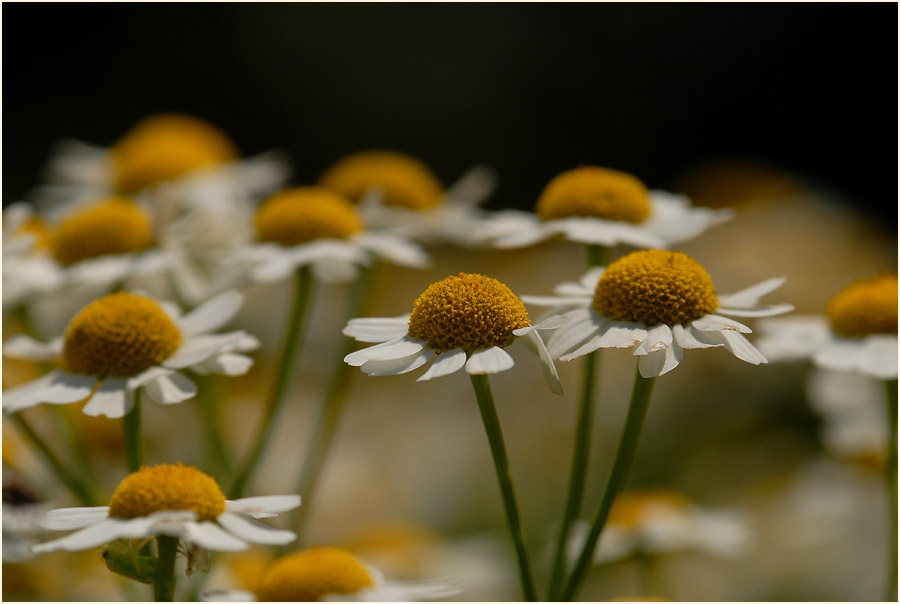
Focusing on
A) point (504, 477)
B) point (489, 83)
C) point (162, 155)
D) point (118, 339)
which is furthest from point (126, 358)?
point (489, 83)

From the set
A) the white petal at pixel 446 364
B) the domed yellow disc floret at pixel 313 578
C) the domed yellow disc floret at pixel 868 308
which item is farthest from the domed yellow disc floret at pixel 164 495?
the domed yellow disc floret at pixel 868 308

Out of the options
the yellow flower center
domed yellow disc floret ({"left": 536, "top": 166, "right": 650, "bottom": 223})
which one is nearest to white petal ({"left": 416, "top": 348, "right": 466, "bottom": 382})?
domed yellow disc floret ({"left": 536, "top": 166, "right": 650, "bottom": 223})

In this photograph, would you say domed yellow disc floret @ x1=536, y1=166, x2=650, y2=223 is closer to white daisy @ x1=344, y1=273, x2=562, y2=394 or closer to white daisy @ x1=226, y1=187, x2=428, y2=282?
white daisy @ x1=226, y1=187, x2=428, y2=282

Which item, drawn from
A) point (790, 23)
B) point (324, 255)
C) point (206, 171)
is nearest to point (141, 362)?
point (324, 255)

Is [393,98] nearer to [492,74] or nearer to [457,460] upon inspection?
[492,74]

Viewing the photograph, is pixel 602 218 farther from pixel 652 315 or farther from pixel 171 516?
pixel 171 516
